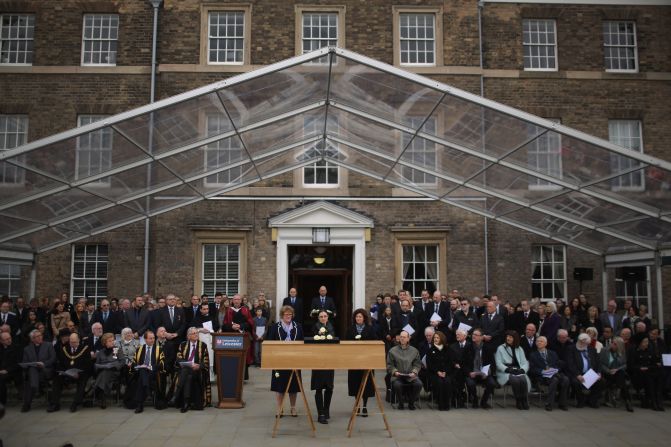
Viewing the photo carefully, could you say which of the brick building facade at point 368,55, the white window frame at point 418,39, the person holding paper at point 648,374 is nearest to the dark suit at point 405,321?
the person holding paper at point 648,374

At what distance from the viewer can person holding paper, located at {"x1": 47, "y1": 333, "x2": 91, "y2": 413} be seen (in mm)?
11312

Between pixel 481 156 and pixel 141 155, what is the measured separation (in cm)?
681

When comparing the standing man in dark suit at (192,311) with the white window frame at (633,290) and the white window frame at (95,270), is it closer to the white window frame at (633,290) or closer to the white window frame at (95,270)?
the white window frame at (95,270)

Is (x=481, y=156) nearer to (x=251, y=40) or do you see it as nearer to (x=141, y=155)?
(x=141, y=155)

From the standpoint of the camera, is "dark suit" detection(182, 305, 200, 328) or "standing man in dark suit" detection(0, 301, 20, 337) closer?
"dark suit" detection(182, 305, 200, 328)

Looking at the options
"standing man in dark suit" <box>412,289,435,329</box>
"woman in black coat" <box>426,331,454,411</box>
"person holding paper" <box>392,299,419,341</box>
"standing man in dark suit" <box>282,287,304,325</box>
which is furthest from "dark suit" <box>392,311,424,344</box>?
"standing man in dark suit" <box>282,287,304,325</box>

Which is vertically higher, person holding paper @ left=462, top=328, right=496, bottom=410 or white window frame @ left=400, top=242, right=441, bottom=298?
white window frame @ left=400, top=242, right=441, bottom=298

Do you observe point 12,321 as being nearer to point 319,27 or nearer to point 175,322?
point 175,322

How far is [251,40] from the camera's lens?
1947 centimetres

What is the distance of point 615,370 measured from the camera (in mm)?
11961

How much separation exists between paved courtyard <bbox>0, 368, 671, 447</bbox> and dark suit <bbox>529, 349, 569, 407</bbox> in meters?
0.33

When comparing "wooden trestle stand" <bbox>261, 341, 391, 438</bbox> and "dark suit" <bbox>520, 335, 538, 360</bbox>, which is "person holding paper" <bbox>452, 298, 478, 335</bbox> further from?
"wooden trestle stand" <bbox>261, 341, 391, 438</bbox>

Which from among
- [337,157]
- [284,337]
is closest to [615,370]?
[284,337]

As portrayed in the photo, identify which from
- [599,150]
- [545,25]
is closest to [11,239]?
[599,150]
